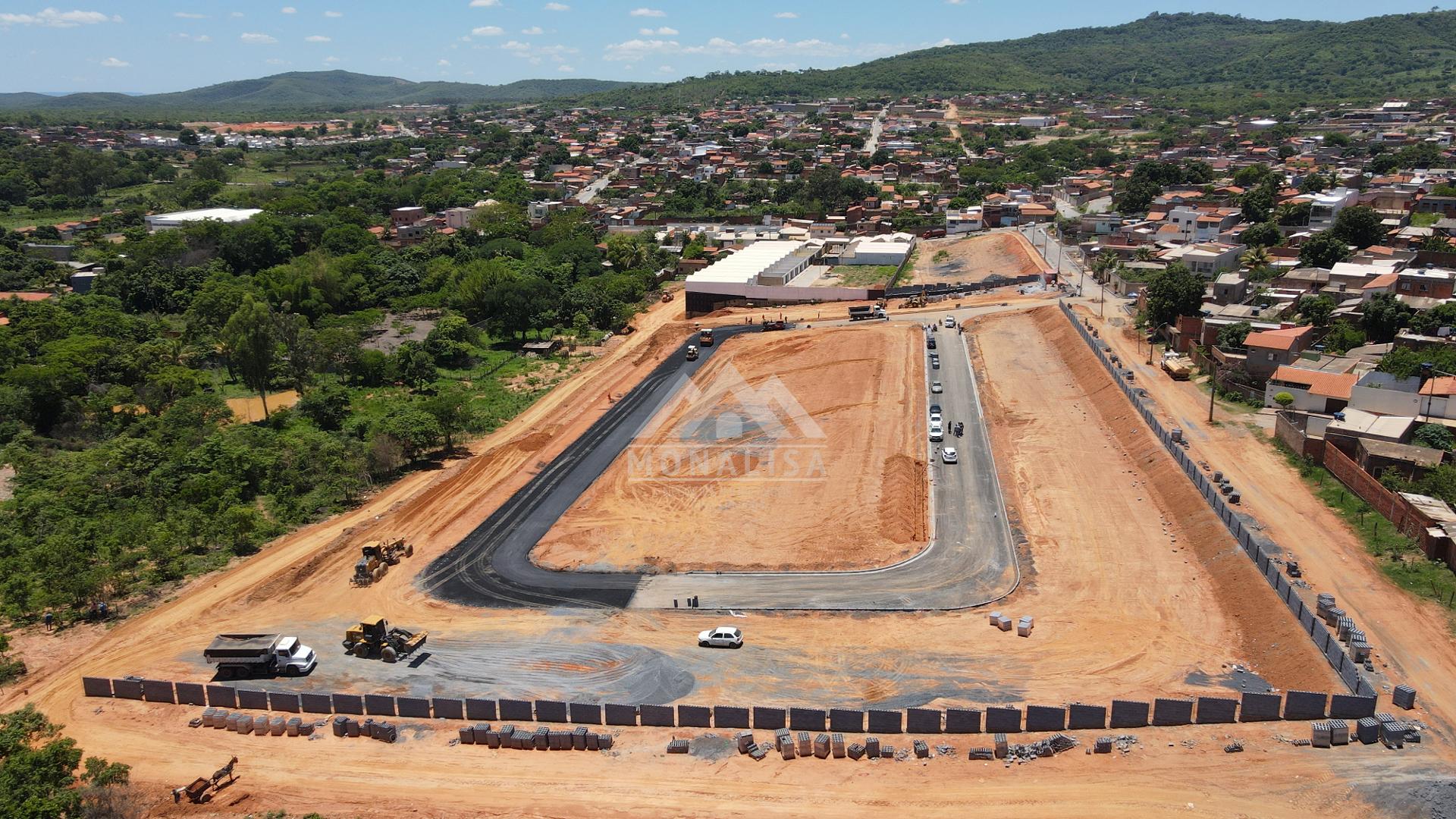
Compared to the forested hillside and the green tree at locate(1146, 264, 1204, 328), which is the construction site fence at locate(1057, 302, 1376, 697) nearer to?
the green tree at locate(1146, 264, 1204, 328)

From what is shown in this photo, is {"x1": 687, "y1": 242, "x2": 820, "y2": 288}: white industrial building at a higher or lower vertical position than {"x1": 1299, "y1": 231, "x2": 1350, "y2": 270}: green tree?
lower

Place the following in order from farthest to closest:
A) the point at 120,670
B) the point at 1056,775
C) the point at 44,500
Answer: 1. the point at 44,500
2. the point at 120,670
3. the point at 1056,775

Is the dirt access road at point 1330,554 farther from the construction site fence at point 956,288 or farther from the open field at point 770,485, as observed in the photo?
the construction site fence at point 956,288

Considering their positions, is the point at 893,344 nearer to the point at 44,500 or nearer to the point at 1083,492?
the point at 1083,492

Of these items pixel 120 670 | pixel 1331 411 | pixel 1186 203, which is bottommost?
pixel 120 670

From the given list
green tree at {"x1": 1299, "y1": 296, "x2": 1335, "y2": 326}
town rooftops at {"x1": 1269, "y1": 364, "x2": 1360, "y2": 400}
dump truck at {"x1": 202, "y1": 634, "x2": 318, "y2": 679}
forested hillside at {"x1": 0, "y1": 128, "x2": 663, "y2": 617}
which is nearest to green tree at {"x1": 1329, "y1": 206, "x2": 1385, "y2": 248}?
green tree at {"x1": 1299, "y1": 296, "x2": 1335, "y2": 326}

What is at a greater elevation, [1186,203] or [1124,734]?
[1186,203]

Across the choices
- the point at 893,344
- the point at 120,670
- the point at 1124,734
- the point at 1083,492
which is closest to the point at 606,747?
the point at 1124,734
